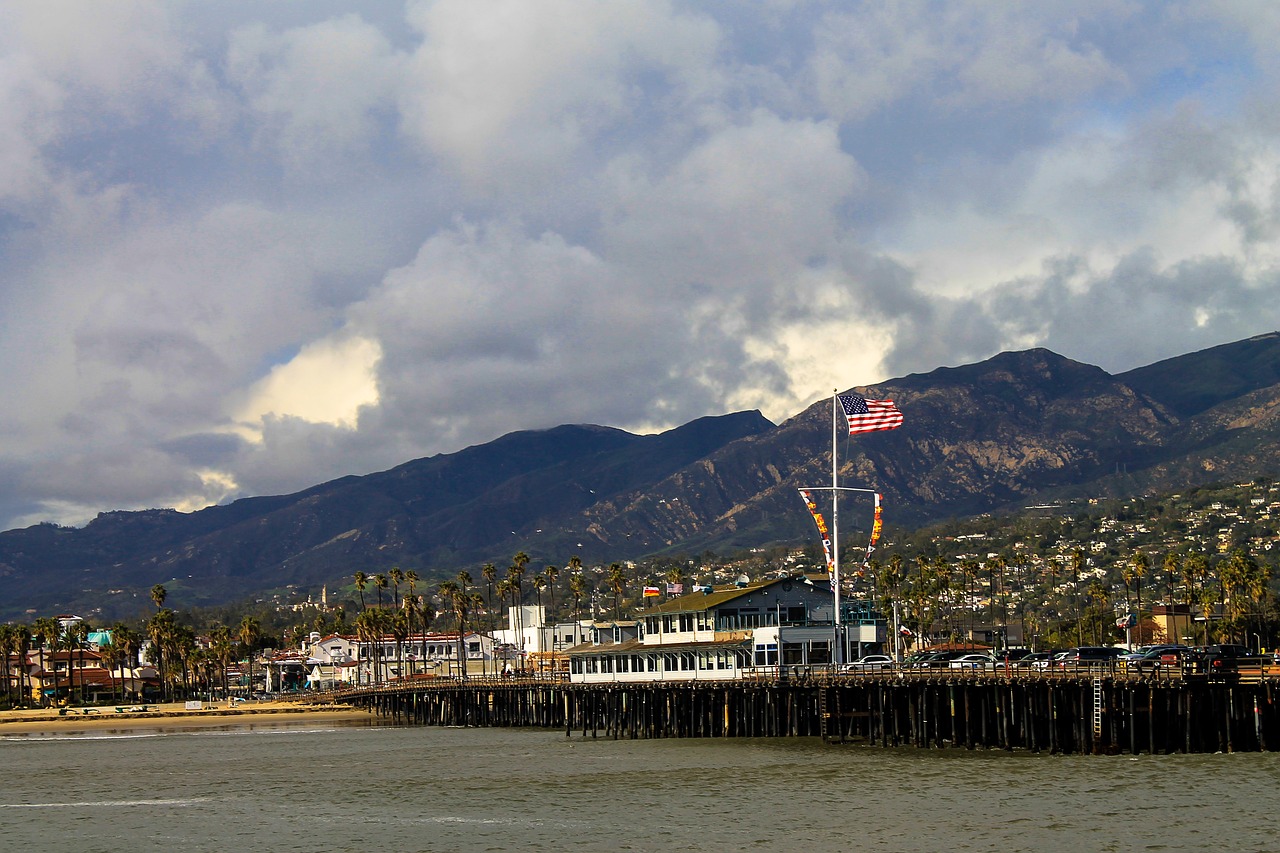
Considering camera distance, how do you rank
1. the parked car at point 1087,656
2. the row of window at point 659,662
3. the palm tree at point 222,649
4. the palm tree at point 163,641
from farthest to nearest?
the palm tree at point 163,641 → the palm tree at point 222,649 → the row of window at point 659,662 → the parked car at point 1087,656

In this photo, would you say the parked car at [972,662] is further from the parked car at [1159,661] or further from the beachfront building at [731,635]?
the beachfront building at [731,635]

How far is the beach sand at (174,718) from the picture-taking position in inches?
5089

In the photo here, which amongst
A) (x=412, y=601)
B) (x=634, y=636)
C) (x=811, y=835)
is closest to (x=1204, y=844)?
(x=811, y=835)

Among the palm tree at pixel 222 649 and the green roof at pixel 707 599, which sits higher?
the green roof at pixel 707 599

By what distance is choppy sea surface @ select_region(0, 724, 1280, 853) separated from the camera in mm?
46031

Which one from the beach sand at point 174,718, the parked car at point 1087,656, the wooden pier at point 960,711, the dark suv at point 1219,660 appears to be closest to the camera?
the wooden pier at point 960,711

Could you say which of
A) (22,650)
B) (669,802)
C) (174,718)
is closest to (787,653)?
(669,802)

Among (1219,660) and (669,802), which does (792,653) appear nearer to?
(1219,660)

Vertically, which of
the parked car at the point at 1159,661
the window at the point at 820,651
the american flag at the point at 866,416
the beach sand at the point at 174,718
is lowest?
A: the beach sand at the point at 174,718

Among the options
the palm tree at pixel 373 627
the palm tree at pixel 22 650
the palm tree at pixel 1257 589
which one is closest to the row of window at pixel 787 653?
the palm tree at pixel 1257 589

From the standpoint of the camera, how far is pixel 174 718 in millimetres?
140625

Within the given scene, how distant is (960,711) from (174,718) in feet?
308

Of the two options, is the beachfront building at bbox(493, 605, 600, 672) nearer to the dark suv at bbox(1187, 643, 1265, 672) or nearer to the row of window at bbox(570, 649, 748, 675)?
the row of window at bbox(570, 649, 748, 675)

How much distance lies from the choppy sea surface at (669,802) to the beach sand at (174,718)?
5144 centimetres
